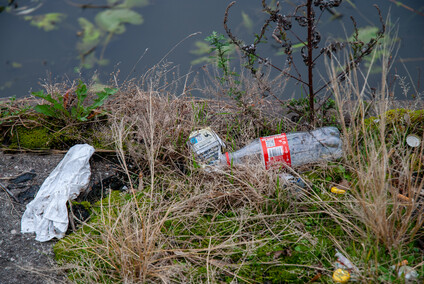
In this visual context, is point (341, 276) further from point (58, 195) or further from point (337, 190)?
point (58, 195)

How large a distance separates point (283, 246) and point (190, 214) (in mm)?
544

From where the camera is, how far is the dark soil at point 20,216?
6.04ft

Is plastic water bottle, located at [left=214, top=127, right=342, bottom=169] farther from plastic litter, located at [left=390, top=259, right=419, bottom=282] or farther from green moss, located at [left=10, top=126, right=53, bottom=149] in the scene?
green moss, located at [left=10, top=126, right=53, bottom=149]

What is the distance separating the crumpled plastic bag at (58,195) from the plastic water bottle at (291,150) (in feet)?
3.02

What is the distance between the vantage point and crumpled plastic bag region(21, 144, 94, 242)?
2.10 m

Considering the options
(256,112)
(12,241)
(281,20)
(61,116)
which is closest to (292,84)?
(256,112)

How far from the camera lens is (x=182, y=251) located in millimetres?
1887

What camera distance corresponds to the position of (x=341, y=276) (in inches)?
62.9

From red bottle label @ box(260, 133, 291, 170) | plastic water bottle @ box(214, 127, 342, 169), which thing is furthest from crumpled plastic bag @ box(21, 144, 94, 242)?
red bottle label @ box(260, 133, 291, 170)

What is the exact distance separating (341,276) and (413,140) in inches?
46.9

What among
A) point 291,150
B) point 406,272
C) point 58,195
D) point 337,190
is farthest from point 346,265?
point 58,195

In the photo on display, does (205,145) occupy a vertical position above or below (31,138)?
below

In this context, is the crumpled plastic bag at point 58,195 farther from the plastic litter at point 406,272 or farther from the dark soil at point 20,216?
the plastic litter at point 406,272

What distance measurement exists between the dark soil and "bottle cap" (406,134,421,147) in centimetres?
200
